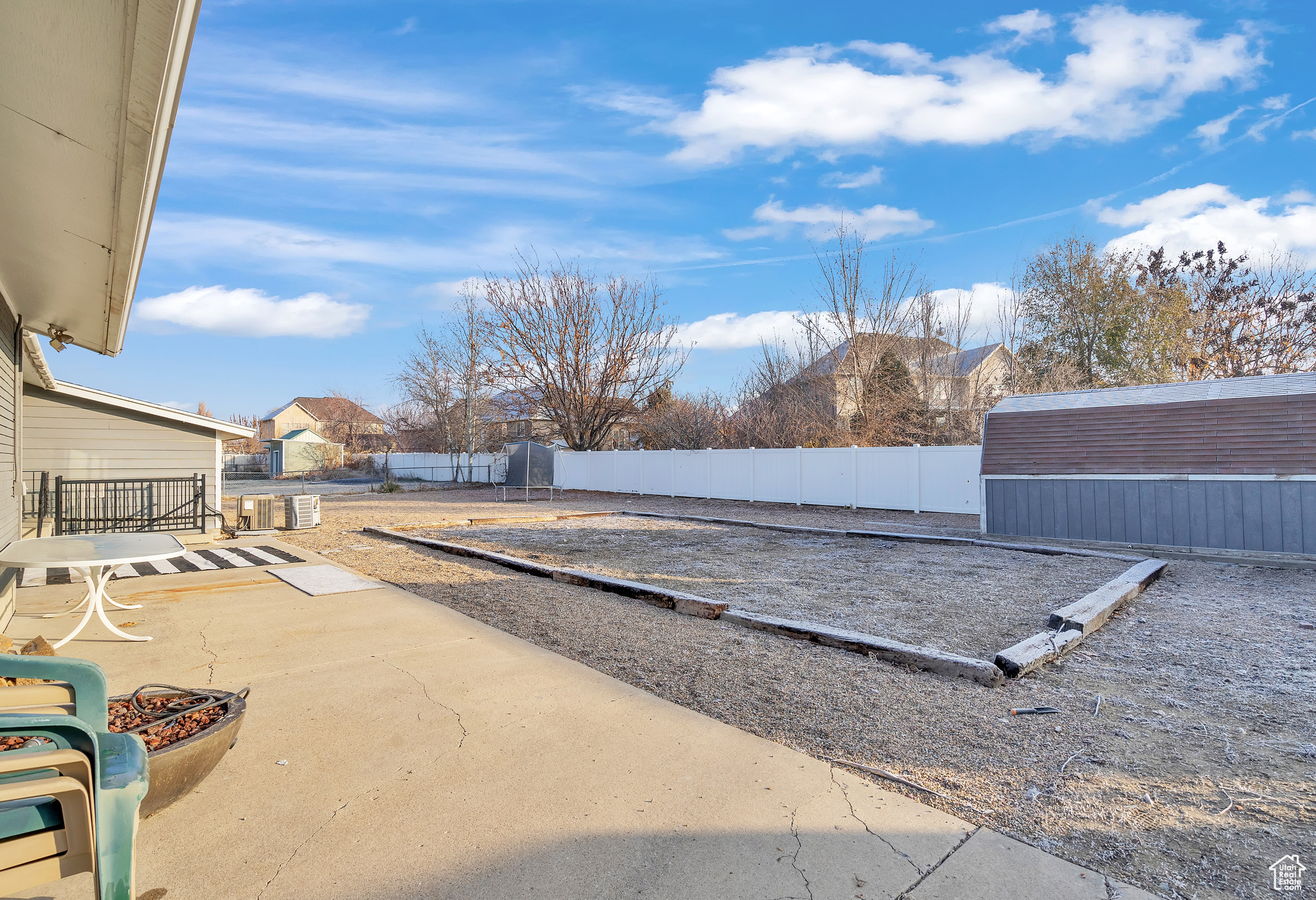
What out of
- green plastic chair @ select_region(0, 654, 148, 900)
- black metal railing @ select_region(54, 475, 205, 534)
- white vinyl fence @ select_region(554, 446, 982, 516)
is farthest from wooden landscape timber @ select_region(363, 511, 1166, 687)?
black metal railing @ select_region(54, 475, 205, 534)

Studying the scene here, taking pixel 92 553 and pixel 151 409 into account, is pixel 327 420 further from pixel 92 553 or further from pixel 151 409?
pixel 92 553

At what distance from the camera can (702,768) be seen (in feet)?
9.42

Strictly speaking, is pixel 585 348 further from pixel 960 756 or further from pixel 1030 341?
pixel 960 756

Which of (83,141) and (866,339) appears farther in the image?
(866,339)

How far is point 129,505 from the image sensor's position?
1087 cm

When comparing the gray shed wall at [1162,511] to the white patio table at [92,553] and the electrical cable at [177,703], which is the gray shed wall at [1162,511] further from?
the white patio table at [92,553]

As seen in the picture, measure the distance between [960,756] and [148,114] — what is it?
423 centimetres

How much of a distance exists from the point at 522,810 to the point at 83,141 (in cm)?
324

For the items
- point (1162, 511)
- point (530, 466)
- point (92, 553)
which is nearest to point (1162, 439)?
point (1162, 511)

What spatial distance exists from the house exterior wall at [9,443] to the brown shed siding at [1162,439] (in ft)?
38.7

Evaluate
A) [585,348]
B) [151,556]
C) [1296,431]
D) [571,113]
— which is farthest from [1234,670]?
[585,348]

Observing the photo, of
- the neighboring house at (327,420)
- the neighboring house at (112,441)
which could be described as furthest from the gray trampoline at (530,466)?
the neighboring house at (327,420)

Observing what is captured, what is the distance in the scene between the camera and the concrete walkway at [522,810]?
2.09 metres

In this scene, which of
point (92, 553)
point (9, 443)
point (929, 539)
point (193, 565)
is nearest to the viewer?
point (92, 553)
